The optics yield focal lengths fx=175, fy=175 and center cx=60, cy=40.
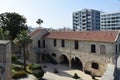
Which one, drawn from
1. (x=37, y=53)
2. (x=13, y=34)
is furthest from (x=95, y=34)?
(x=13, y=34)

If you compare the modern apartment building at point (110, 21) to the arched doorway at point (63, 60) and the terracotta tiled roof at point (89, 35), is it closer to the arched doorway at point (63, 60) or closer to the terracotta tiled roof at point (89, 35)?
the arched doorway at point (63, 60)

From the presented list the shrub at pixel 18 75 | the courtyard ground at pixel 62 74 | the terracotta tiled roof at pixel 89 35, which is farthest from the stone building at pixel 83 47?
the shrub at pixel 18 75

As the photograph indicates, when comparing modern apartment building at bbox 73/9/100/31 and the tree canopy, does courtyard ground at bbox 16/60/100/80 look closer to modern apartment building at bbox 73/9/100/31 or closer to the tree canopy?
the tree canopy

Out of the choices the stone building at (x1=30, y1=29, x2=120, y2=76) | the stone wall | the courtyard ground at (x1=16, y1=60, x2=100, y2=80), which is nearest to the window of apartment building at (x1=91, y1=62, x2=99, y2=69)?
the stone building at (x1=30, y1=29, x2=120, y2=76)

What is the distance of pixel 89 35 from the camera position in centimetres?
3834

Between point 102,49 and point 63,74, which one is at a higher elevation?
point 102,49

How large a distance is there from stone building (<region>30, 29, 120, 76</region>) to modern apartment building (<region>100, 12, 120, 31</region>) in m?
89.2

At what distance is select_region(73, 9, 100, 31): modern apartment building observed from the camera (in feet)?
438

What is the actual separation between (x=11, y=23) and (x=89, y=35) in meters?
27.9

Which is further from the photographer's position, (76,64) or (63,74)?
(76,64)

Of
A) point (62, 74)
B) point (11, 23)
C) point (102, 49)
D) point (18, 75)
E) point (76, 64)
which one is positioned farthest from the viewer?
point (11, 23)

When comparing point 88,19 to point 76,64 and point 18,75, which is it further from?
point 18,75

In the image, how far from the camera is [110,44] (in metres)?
32.7

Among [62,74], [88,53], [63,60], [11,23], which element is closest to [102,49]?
[88,53]
